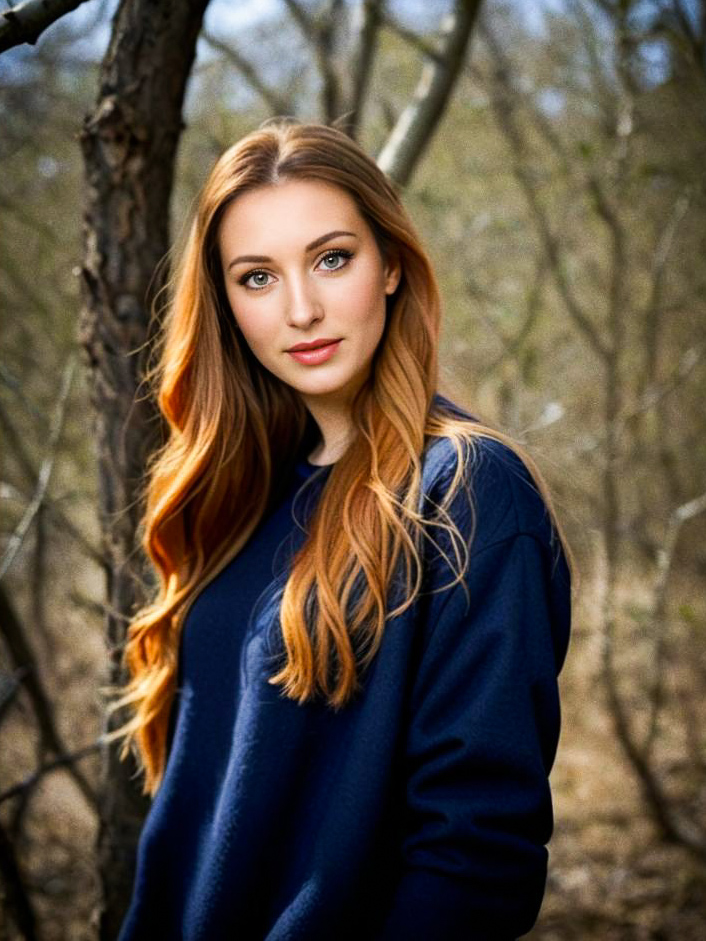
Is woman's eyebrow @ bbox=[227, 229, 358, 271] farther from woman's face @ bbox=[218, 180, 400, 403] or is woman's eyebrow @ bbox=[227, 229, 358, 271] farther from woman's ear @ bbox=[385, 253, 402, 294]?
woman's ear @ bbox=[385, 253, 402, 294]

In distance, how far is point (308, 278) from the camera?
4.88 ft

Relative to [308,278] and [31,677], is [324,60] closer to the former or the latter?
[308,278]

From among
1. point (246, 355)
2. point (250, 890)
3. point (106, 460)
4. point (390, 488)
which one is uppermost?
point (246, 355)

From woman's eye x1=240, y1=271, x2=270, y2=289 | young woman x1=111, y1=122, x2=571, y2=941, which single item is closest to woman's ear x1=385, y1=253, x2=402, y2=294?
young woman x1=111, y1=122, x2=571, y2=941

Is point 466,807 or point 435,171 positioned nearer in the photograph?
point 466,807

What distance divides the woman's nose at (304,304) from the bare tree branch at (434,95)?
905 millimetres

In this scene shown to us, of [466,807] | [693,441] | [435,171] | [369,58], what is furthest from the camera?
[435,171]

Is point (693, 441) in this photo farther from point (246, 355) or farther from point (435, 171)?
point (246, 355)

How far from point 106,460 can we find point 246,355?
471mm

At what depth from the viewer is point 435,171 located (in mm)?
5477

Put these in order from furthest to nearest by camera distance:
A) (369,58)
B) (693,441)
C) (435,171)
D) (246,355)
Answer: (435,171), (693,441), (369,58), (246,355)

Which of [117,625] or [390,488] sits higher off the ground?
[390,488]

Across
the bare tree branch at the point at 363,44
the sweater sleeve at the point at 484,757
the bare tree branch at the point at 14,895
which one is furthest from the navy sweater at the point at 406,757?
the bare tree branch at the point at 363,44

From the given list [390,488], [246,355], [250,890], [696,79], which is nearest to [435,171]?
[696,79]
